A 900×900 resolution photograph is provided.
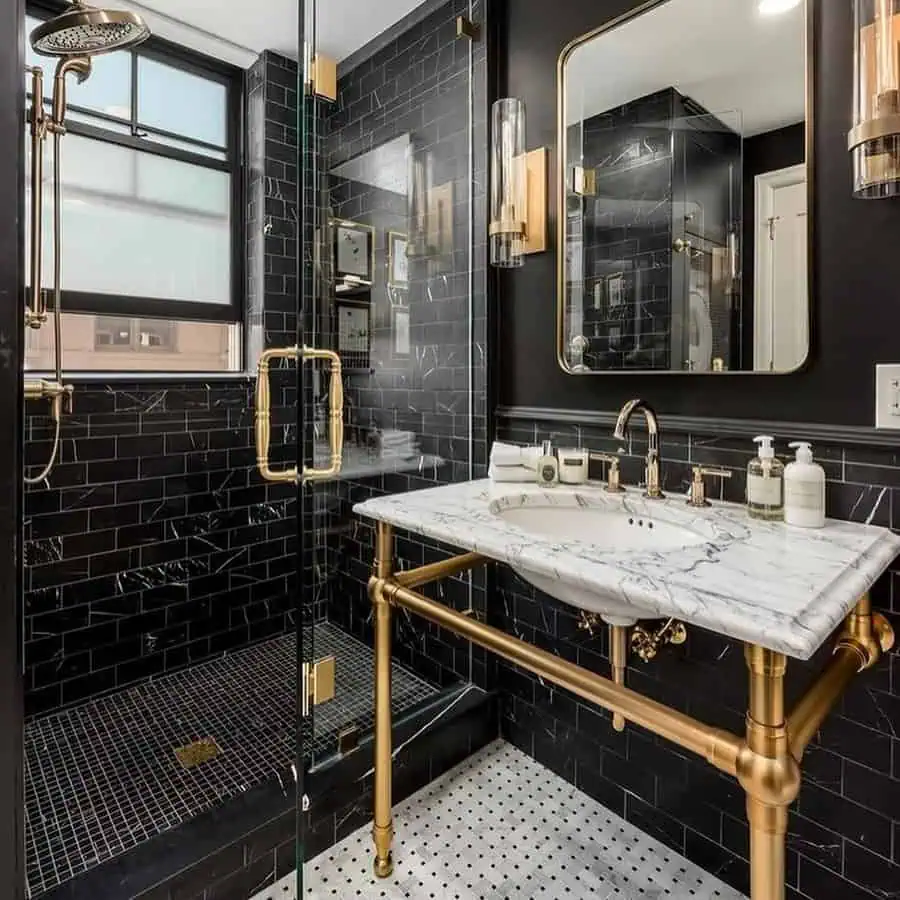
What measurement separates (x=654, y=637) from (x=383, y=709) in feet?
2.27

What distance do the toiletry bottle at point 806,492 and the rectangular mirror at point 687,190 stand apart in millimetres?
253

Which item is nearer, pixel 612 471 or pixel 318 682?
pixel 612 471

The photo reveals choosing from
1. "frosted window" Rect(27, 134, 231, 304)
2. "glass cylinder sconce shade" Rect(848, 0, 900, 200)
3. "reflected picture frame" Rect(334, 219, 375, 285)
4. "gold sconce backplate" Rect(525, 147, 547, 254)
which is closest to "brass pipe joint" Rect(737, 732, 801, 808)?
"glass cylinder sconce shade" Rect(848, 0, 900, 200)

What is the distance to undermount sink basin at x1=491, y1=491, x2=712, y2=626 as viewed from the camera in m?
1.22

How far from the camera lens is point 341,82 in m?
1.84

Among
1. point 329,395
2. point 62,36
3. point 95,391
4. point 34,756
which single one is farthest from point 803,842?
point 62,36

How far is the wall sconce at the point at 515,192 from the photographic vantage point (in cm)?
173

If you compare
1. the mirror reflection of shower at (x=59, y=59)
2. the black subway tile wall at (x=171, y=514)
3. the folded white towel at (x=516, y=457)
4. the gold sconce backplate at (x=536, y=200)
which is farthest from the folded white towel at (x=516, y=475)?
the mirror reflection of shower at (x=59, y=59)

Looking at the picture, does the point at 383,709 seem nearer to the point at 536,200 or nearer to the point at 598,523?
the point at 598,523

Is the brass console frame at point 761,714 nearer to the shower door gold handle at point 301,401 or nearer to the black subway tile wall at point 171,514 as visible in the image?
the shower door gold handle at point 301,401

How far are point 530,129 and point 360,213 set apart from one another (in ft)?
2.05

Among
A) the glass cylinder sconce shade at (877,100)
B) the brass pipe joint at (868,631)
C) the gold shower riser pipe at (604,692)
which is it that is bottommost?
the gold shower riser pipe at (604,692)

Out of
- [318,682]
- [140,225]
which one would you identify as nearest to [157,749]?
[318,682]

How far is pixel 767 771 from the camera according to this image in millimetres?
752
